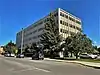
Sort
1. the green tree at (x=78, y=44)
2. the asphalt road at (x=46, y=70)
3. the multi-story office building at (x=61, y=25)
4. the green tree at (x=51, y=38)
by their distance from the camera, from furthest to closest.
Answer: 1. the multi-story office building at (x=61, y=25)
2. the green tree at (x=51, y=38)
3. the green tree at (x=78, y=44)
4. the asphalt road at (x=46, y=70)

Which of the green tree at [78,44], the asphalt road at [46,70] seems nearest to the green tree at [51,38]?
the green tree at [78,44]

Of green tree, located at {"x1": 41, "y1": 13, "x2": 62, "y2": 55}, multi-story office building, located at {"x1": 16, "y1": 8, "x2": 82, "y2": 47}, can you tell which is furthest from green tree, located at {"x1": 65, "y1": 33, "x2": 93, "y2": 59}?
multi-story office building, located at {"x1": 16, "y1": 8, "x2": 82, "y2": 47}

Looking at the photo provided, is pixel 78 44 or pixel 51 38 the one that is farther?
pixel 51 38

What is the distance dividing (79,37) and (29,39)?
213ft

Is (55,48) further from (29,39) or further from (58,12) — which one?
(29,39)

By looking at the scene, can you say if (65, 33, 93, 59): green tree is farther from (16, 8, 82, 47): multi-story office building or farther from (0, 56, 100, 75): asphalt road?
(0, 56, 100, 75): asphalt road

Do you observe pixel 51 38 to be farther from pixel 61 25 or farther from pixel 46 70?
pixel 46 70

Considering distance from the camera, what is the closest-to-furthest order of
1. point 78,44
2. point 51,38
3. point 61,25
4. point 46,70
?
point 46,70 → point 78,44 → point 51,38 → point 61,25

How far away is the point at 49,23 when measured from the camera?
208 feet

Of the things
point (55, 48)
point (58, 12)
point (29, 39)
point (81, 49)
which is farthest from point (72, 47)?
point (29, 39)

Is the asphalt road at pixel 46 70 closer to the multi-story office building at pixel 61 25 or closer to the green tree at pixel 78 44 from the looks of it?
the green tree at pixel 78 44

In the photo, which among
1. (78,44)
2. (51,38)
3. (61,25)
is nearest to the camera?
(78,44)

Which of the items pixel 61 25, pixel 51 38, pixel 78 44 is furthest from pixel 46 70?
pixel 61 25

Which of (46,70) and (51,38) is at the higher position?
(51,38)
